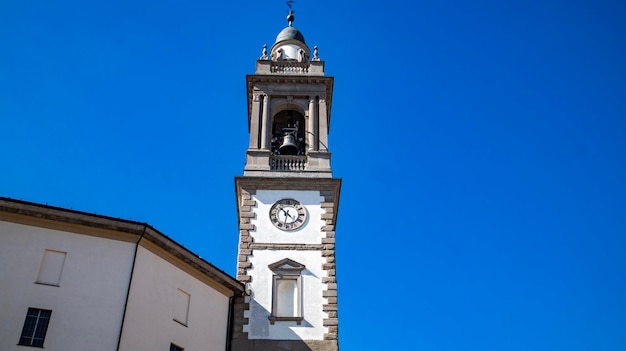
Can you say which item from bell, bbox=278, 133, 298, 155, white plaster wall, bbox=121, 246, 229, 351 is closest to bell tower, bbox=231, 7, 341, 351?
bell, bbox=278, 133, 298, 155

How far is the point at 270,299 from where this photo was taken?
76.9ft

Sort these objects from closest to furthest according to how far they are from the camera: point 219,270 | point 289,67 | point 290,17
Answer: point 219,270 < point 289,67 < point 290,17

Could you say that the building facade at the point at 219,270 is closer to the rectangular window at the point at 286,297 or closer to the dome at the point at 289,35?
the rectangular window at the point at 286,297

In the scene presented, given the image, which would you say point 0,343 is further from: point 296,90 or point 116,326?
point 296,90

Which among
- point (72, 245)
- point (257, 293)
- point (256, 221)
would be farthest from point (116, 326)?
point (256, 221)

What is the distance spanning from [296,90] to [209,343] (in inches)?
522

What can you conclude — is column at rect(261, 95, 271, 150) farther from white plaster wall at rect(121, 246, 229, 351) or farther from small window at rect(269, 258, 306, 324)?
white plaster wall at rect(121, 246, 229, 351)

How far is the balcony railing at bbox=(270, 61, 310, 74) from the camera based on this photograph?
1221 inches

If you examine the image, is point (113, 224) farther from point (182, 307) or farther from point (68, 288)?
point (182, 307)

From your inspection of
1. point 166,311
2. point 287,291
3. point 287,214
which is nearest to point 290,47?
point 287,214

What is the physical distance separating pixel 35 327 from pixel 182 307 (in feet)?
16.7

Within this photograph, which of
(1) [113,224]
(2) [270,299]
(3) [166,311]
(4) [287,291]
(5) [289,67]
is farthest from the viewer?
(5) [289,67]

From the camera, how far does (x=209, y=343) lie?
21.8m

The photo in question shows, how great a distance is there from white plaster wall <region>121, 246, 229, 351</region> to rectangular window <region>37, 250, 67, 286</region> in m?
2.19
